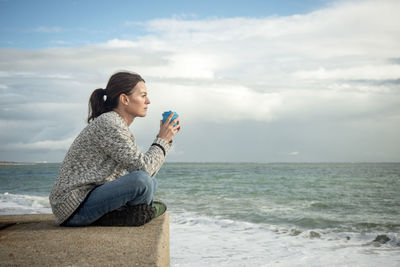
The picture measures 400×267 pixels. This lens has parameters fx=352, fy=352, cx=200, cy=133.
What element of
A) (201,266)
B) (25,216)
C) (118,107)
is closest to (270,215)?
(201,266)

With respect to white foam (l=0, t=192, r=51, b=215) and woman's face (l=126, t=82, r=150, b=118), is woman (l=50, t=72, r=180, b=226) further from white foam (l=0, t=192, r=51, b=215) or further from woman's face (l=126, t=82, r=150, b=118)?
white foam (l=0, t=192, r=51, b=215)

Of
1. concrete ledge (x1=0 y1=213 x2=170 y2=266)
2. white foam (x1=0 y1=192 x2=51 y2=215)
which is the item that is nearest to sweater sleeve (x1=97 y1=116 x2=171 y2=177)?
concrete ledge (x1=0 y1=213 x2=170 y2=266)

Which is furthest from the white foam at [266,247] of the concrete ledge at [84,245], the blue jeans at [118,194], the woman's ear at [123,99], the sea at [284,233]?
the woman's ear at [123,99]

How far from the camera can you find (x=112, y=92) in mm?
2818

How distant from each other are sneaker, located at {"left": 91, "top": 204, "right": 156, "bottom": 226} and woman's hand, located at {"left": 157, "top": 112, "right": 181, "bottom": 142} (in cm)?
57

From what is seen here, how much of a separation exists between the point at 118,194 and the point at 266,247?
379cm

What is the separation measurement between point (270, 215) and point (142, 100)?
22.8ft

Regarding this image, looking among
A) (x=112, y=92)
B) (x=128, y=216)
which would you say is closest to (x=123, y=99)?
(x=112, y=92)

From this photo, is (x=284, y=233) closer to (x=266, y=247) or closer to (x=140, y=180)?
(x=266, y=247)

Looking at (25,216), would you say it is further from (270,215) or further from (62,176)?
(270,215)

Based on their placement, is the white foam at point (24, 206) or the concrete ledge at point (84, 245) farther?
the white foam at point (24, 206)

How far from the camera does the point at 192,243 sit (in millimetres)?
5785

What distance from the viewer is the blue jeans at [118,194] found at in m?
2.56

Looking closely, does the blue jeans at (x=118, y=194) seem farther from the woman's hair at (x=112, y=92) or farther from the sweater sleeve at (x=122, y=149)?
the woman's hair at (x=112, y=92)
